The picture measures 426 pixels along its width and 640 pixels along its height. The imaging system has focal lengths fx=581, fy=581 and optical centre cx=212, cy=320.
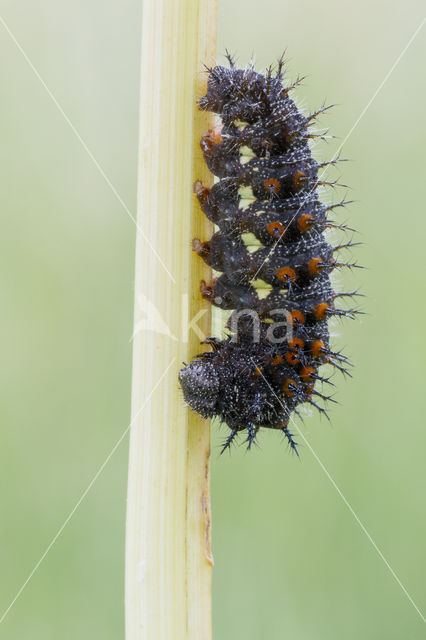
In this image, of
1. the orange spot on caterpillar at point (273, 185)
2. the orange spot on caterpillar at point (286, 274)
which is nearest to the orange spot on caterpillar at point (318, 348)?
the orange spot on caterpillar at point (286, 274)

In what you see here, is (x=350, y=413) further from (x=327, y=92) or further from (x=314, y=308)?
(x=327, y=92)

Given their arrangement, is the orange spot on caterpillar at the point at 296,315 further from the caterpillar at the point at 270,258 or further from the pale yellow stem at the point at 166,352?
the pale yellow stem at the point at 166,352

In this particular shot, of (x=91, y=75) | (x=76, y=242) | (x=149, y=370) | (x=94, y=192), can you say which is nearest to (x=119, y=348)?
(x=76, y=242)

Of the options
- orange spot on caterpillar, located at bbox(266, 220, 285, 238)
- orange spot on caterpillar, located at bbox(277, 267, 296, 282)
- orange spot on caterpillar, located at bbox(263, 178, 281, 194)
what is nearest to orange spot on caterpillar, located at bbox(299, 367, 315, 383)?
orange spot on caterpillar, located at bbox(277, 267, 296, 282)

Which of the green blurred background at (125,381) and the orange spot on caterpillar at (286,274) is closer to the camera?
the orange spot on caterpillar at (286,274)

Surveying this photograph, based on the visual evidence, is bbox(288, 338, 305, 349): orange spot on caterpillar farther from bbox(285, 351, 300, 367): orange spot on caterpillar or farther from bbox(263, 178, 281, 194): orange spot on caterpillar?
bbox(263, 178, 281, 194): orange spot on caterpillar

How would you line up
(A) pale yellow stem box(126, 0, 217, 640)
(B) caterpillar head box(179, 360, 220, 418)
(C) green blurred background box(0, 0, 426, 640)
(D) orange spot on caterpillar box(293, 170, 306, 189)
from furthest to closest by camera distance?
(C) green blurred background box(0, 0, 426, 640) → (D) orange spot on caterpillar box(293, 170, 306, 189) → (B) caterpillar head box(179, 360, 220, 418) → (A) pale yellow stem box(126, 0, 217, 640)
